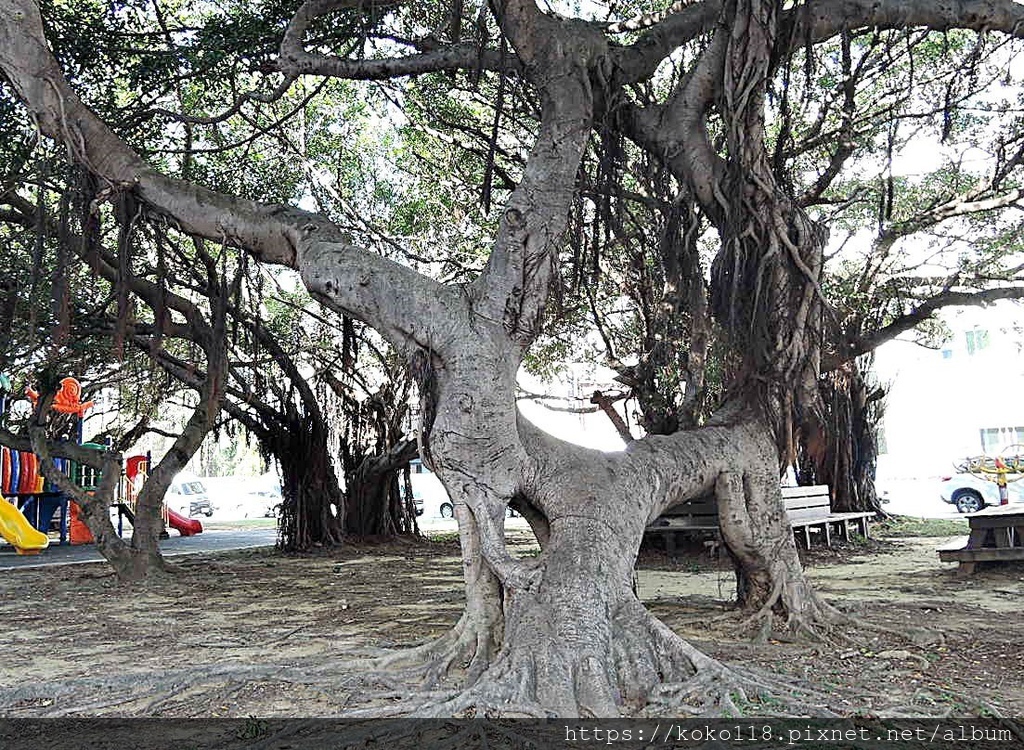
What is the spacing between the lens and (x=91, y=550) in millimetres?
14891

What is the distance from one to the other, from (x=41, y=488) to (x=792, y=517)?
514 inches

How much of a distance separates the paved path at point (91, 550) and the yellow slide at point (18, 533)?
0.15m

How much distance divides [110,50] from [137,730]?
5.67 m

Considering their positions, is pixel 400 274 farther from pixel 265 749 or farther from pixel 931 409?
pixel 931 409

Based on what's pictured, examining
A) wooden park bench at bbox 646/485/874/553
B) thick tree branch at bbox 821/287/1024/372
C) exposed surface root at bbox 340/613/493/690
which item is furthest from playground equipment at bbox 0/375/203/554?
thick tree branch at bbox 821/287/1024/372

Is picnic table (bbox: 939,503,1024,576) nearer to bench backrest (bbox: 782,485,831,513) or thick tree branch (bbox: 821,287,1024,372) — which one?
thick tree branch (bbox: 821,287,1024,372)

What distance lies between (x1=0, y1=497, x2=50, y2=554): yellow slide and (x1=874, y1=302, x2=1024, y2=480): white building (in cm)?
1880

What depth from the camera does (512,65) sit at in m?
5.98

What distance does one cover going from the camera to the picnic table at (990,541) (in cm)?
733

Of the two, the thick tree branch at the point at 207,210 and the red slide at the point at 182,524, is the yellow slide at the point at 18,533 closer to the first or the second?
the red slide at the point at 182,524

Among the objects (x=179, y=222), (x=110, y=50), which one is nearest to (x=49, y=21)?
(x=110, y=50)

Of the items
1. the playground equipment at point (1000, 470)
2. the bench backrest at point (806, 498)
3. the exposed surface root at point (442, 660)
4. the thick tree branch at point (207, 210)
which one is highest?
the thick tree branch at point (207, 210)

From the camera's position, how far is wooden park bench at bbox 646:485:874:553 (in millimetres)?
10253

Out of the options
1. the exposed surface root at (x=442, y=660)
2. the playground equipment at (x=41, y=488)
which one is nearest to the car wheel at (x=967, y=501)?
the playground equipment at (x=41, y=488)
